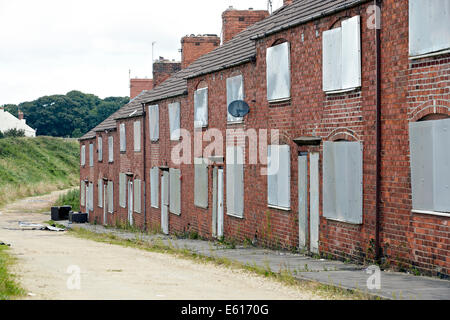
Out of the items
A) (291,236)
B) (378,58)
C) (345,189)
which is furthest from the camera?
(291,236)

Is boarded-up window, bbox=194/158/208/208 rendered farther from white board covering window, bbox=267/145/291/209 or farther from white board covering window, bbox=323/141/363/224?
white board covering window, bbox=323/141/363/224

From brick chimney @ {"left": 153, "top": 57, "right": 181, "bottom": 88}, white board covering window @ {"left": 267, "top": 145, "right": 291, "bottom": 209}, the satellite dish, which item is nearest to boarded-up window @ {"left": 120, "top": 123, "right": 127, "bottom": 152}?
brick chimney @ {"left": 153, "top": 57, "right": 181, "bottom": 88}

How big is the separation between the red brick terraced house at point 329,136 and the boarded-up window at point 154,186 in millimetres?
3079

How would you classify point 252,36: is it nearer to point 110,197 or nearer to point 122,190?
point 122,190

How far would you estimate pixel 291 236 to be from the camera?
16453 millimetres

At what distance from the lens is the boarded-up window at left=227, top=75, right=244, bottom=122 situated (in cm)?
1961

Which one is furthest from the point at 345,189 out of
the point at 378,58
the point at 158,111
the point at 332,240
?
the point at 158,111

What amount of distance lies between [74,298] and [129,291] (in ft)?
3.73

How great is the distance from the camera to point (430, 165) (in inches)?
445

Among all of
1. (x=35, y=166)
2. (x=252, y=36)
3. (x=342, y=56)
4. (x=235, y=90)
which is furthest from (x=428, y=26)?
(x=35, y=166)

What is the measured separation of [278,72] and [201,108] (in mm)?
6287

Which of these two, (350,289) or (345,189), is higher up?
(345,189)

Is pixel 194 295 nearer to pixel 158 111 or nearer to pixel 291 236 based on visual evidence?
pixel 291 236

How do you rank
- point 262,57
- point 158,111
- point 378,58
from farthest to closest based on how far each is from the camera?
point 158,111
point 262,57
point 378,58
